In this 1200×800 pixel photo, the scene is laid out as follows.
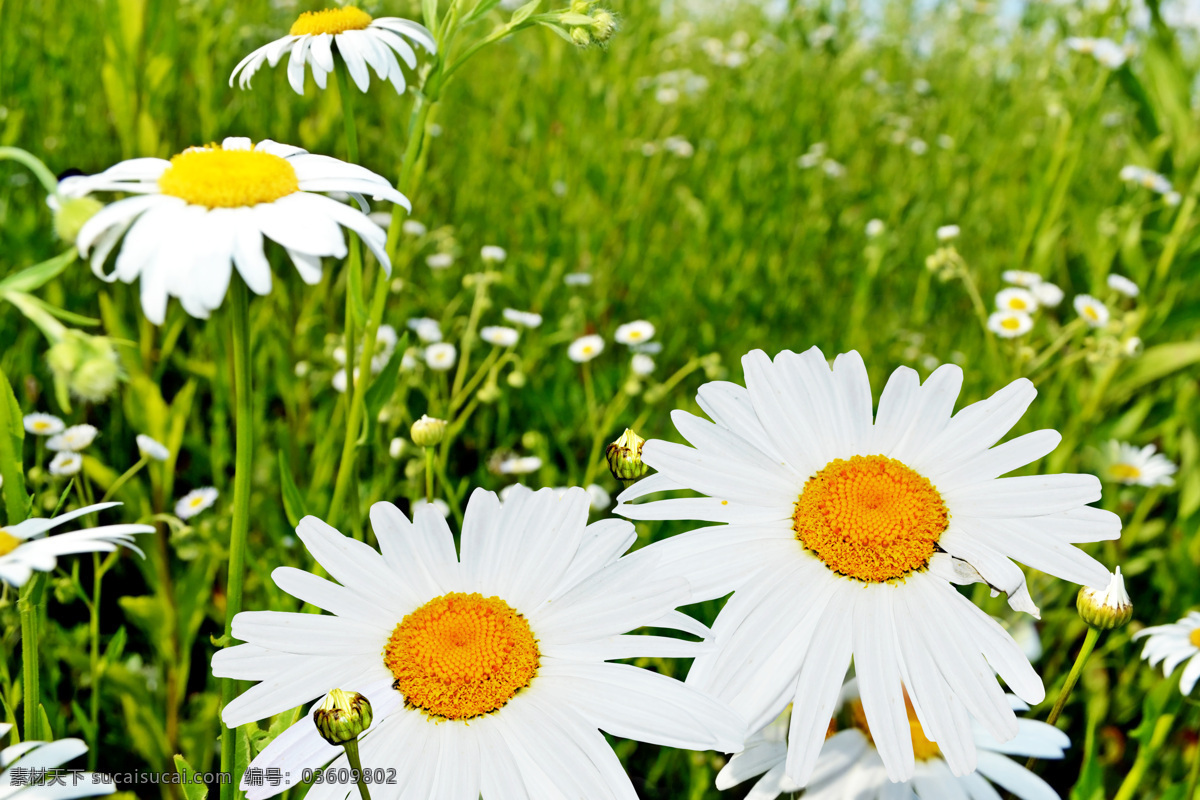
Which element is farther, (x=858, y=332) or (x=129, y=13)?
(x=858, y=332)

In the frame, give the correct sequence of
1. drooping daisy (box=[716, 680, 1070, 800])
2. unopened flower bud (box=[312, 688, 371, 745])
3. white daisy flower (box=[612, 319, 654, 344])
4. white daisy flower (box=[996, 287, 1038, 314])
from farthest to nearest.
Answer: white daisy flower (box=[996, 287, 1038, 314]), white daisy flower (box=[612, 319, 654, 344]), drooping daisy (box=[716, 680, 1070, 800]), unopened flower bud (box=[312, 688, 371, 745])

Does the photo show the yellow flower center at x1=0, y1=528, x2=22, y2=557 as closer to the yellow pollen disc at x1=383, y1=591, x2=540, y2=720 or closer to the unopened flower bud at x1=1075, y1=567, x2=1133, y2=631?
the yellow pollen disc at x1=383, y1=591, x2=540, y2=720

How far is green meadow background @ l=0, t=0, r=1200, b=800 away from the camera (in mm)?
1447

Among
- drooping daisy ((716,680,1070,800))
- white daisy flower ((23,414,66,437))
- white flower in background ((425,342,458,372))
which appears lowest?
white flower in background ((425,342,458,372))

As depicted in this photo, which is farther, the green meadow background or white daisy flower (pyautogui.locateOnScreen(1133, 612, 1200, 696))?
the green meadow background

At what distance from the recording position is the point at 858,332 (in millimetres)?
2514

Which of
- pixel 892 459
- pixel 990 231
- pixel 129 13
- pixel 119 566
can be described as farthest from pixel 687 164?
pixel 892 459

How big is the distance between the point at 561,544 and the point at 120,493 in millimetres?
1122

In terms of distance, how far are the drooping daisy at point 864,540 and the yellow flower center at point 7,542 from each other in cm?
51

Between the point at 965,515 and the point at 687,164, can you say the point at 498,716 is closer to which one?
the point at 965,515

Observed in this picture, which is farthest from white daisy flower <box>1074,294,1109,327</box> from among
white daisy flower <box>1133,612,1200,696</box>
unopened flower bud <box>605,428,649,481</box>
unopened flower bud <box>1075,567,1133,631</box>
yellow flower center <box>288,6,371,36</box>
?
yellow flower center <box>288,6,371,36</box>

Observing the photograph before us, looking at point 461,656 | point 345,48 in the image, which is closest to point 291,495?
point 461,656

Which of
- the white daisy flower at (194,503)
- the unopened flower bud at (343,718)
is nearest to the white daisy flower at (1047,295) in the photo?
the white daisy flower at (194,503)

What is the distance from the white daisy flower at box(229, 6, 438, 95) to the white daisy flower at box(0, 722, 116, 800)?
2.48ft
